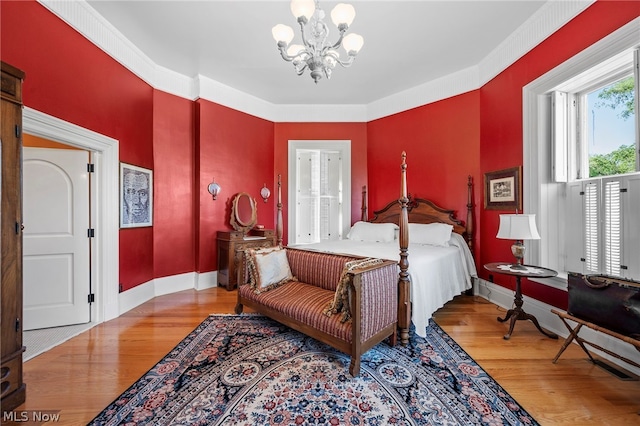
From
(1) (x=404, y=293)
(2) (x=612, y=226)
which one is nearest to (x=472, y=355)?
(1) (x=404, y=293)

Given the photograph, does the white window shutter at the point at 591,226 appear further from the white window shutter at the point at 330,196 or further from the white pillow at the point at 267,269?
the white window shutter at the point at 330,196

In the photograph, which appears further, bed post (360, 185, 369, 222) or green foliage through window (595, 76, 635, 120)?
bed post (360, 185, 369, 222)

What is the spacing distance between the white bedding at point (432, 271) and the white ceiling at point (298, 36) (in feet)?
8.68

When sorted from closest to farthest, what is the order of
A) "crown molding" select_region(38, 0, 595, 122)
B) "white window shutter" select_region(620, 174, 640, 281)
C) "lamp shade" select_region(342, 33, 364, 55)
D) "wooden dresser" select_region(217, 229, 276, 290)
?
"white window shutter" select_region(620, 174, 640, 281) → "lamp shade" select_region(342, 33, 364, 55) → "crown molding" select_region(38, 0, 595, 122) → "wooden dresser" select_region(217, 229, 276, 290)

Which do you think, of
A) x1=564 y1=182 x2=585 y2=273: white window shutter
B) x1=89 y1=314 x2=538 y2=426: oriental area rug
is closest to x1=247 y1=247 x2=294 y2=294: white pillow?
x1=89 y1=314 x2=538 y2=426: oriental area rug

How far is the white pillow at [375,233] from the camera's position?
4.20m

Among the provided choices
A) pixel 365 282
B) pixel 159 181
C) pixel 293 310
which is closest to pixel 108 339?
pixel 293 310

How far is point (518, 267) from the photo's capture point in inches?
106

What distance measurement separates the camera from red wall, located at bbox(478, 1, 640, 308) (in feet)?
7.27

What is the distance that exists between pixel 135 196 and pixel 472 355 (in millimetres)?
4355

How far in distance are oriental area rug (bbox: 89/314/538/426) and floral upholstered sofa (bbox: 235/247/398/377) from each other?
7.7 inches

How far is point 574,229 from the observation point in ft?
8.80

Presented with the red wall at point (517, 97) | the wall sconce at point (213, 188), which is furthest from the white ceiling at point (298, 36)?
the wall sconce at point (213, 188)

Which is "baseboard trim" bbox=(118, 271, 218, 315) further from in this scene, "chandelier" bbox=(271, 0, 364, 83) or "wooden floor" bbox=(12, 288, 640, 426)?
"chandelier" bbox=(271, 0, 364, 83)
